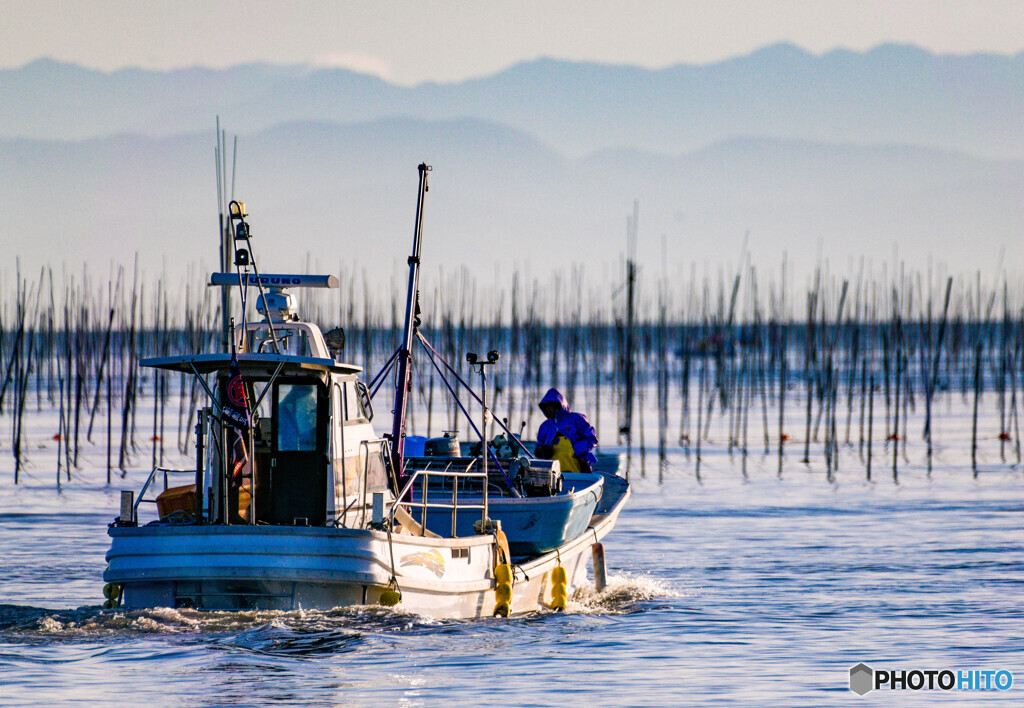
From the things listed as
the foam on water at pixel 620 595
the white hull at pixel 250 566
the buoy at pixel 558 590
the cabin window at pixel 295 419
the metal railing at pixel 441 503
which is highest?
the cabin window at pixel 295 419

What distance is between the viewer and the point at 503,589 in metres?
13.7

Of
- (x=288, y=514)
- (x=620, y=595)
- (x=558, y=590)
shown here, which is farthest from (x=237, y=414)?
(x=620, y=595)

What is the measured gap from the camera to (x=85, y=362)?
101ft

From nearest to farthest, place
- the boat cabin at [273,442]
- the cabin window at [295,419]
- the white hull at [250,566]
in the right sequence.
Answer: the white hull at [250,566], the boat cabin at [273,442], the cabin window at [295,419]

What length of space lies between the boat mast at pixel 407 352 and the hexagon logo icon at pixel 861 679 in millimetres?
5279

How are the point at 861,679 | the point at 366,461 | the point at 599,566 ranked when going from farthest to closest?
the point at 599,566 → the point at 366,461 → the point at 861,679

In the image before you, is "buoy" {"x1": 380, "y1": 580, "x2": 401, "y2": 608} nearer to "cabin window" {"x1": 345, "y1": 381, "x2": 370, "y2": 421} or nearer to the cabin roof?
"cabin window" {"x1": 345, "y1": 381, "x2": 370, "y2": 421}

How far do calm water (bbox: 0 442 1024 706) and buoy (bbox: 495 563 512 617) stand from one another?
297mm

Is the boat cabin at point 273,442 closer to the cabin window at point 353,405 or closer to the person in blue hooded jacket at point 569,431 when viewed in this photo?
the cabin window at point 353,405

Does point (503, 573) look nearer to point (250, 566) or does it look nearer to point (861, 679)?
point (250, 566)

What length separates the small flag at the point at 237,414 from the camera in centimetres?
1210

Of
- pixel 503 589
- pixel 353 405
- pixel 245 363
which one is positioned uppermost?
pixel 245 363

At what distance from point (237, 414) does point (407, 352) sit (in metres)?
2.97

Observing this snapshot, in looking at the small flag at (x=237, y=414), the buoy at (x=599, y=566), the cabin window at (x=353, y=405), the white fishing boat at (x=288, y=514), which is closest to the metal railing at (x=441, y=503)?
the white fishing boat at (x=288, y=514)
